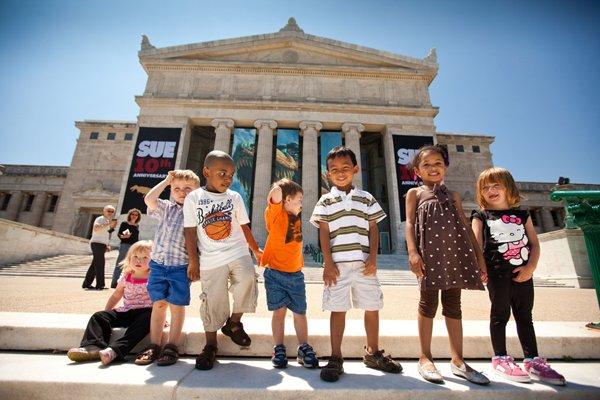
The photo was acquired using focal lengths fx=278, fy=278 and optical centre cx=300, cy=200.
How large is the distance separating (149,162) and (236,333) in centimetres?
1754

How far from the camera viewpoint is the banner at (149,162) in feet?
54.2

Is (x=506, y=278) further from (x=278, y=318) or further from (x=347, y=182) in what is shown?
(x=278, y=318)

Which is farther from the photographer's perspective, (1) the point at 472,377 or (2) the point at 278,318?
(2) the point at 278,318

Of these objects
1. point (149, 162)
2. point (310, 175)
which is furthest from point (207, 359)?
point (149, 162)

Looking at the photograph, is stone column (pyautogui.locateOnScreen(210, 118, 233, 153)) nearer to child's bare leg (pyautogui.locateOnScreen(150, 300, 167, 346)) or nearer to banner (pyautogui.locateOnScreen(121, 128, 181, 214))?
banner (pyautogui.locateOnScreen(121, 128, 181, 214))

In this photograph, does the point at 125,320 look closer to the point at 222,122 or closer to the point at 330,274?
the point at 330,274

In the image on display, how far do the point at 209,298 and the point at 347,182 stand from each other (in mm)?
1466

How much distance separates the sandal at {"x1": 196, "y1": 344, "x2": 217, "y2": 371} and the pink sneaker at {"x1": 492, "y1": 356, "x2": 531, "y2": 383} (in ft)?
6.48

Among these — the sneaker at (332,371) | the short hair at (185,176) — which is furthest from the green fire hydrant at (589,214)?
the short hair at (185,176)

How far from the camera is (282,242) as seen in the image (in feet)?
8.05

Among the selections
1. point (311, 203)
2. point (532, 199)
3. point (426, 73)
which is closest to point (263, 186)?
Result: point (311, 203)

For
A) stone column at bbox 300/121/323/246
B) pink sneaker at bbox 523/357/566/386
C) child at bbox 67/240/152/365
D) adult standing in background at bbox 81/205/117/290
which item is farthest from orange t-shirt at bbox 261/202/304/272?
stone column at bbox 300/121/323/246

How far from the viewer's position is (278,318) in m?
2.19

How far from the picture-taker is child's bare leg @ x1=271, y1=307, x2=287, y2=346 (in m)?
2.14
